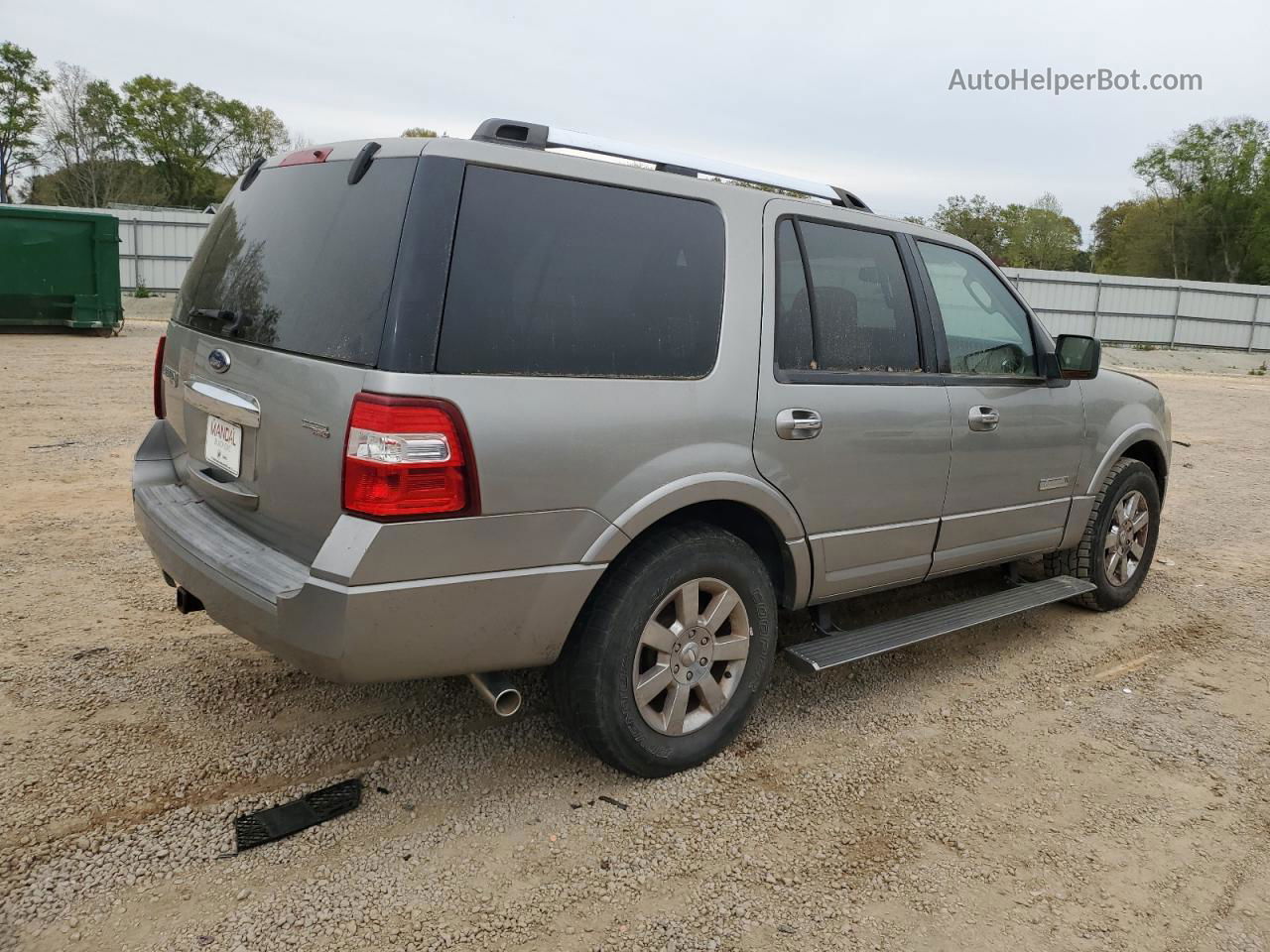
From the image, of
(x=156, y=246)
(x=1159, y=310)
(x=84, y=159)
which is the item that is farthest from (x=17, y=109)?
(x=1159, y=310)

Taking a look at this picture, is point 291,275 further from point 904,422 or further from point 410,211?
point 904,422

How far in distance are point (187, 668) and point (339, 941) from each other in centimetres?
178

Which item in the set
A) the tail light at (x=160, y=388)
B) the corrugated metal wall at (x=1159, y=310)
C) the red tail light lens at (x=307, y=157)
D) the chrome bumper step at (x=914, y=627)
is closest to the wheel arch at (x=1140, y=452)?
the chrome bumper step at (x=914, y=627)

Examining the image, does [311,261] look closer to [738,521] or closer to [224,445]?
[224,445]

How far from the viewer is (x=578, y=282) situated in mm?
2764

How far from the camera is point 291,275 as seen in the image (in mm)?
2814

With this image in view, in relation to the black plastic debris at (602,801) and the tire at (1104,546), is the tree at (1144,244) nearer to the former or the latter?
the tire at (1104,546)

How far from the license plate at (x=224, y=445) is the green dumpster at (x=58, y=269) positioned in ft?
50.3

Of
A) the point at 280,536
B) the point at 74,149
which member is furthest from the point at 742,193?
the point at 74,149

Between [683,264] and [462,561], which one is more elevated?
[683,264]

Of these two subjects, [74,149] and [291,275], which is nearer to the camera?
[291,275]

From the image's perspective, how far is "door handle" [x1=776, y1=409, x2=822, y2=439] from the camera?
10.5 feet

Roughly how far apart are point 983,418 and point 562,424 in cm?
207

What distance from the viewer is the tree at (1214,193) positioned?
51.0 m
